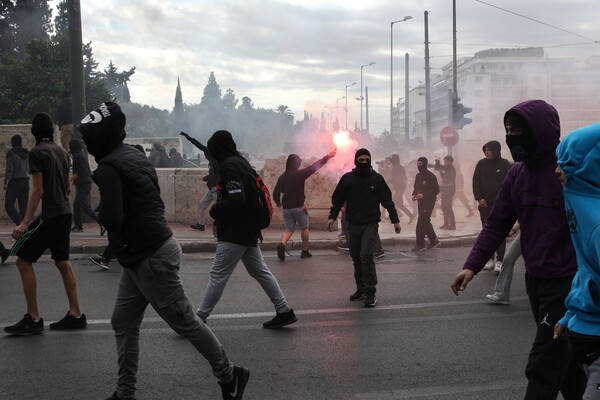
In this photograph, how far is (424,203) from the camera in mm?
11336

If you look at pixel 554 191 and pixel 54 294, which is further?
A: pixel 54 294

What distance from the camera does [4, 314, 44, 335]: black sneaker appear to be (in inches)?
214

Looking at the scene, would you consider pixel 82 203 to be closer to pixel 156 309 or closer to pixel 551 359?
pixel 156 309

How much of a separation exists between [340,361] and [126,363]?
167cm

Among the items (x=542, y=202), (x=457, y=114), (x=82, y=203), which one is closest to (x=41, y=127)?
(x=542, y=202)

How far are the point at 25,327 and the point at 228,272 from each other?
1.77 meters

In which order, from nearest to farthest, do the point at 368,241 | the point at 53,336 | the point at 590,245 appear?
1. the point at 590,245
2. the point at 53,336
3. the point at 368,241

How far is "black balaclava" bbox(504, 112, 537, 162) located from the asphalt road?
1.70 m

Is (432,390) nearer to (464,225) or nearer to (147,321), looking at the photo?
(147,321)

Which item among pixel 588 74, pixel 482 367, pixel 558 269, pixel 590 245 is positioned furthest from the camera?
pixel 588 74

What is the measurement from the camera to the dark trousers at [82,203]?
1179 cm

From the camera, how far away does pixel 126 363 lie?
3.85m

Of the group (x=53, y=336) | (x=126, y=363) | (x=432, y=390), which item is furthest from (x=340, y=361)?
(x=53, y=336)

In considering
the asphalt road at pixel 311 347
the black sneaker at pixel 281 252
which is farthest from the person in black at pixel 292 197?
the asphalt road at pixel 311 347
